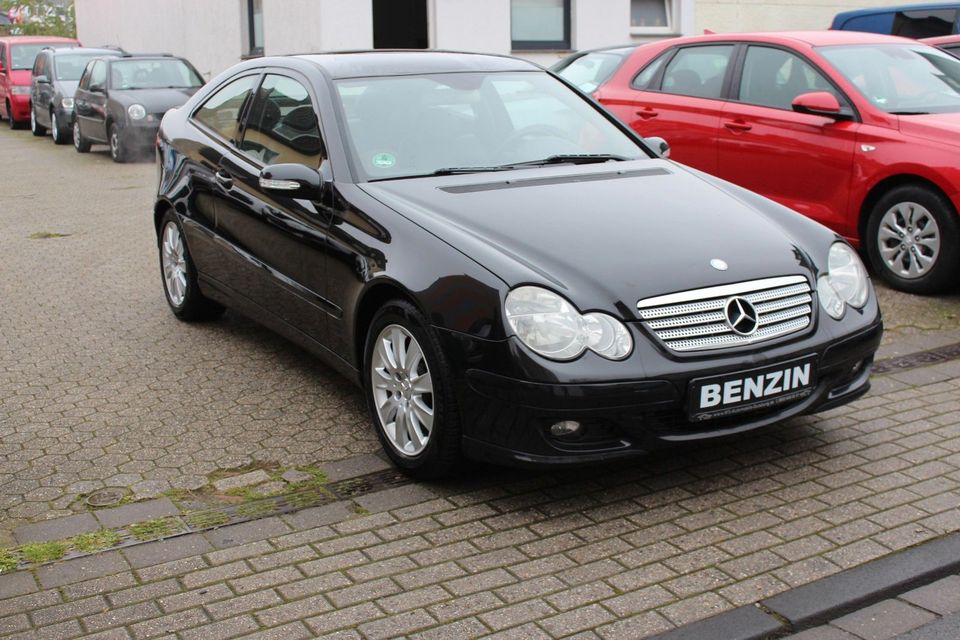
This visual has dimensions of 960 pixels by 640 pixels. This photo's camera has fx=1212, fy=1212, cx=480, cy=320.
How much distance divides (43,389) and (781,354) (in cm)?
366

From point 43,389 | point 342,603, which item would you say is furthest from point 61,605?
point 43,389

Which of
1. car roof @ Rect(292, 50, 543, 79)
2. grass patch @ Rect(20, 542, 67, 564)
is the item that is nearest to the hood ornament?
car roof @ Rect(292, 50, 543, 79)

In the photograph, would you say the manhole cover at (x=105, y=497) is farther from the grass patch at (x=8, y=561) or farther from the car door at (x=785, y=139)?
the car door at (x=785, y=139)

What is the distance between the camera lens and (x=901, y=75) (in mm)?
8398

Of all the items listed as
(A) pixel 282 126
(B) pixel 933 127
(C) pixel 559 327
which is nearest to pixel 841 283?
(C) pixel 559 327

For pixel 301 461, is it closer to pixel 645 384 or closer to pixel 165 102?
pixel 645 384

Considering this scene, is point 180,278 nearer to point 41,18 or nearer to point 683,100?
point 683,100

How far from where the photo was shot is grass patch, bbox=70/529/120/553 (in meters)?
4.17

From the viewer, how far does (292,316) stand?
18.6 feet

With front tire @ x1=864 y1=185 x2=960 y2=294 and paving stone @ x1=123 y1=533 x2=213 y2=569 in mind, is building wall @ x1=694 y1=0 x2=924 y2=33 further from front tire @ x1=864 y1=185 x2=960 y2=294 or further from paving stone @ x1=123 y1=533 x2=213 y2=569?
paving stone @ x1=123 y1=533 x2=213 y2=569

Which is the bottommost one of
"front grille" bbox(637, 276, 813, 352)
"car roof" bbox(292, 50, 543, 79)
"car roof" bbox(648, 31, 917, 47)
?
"front grille" bbox(637, 276, 813, 352)

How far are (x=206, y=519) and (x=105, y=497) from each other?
1.67 ft

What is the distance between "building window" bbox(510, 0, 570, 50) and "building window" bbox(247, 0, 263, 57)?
448 cm

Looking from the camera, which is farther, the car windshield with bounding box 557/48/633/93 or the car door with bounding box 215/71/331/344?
the car windshield with bounding box 557/48/633/93
